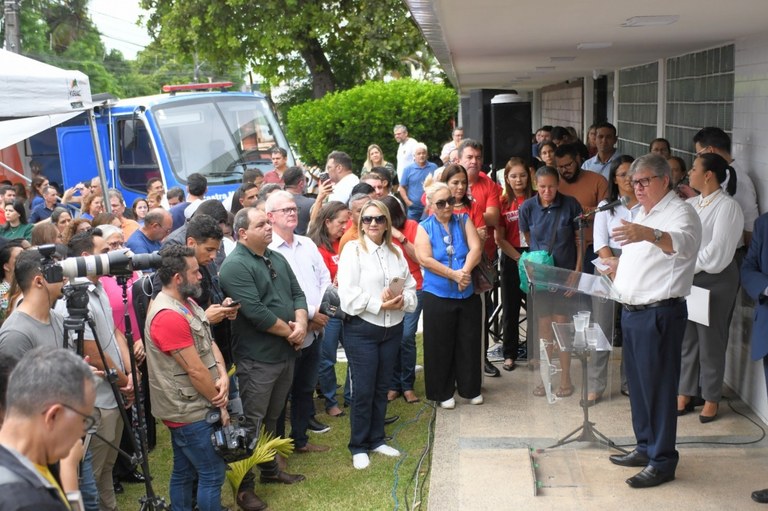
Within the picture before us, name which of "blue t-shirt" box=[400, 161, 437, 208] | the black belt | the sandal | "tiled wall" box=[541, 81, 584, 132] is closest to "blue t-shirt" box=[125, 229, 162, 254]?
the sandal

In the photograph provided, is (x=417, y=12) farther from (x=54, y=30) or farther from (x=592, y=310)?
(x=54, y=30)

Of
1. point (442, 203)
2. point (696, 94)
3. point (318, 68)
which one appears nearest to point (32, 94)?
point (442, 203)

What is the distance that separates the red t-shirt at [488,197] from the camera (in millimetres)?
8203

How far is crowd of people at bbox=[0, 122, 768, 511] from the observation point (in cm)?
479

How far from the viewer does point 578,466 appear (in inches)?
218

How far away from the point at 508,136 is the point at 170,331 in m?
5.51

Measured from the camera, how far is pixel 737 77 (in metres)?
7.33

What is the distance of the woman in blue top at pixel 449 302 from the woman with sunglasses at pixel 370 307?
2.38 ft

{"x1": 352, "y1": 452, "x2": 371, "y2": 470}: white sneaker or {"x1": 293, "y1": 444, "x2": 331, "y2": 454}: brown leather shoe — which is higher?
{"x1": 352, "y1": 452, "x2": 371, "y2": 470}: white sneaker

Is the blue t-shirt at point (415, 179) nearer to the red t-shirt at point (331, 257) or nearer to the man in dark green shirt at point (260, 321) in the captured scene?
the red t-shirt at point (331, 257)

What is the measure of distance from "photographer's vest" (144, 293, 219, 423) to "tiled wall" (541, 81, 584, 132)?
1236cm

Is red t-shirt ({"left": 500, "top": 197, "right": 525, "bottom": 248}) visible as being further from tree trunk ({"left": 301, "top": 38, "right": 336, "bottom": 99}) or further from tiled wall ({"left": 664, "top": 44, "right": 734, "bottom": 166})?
tree trunk ({"left": 301, "top": 38, "right": 336, "bottom": 99})

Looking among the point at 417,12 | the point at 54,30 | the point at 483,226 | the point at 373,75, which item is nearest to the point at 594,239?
the point at 483,226

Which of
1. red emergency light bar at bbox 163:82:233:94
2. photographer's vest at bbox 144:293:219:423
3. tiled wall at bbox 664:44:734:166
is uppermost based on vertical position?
red emergency light bar at bbox 163:82:233:94
